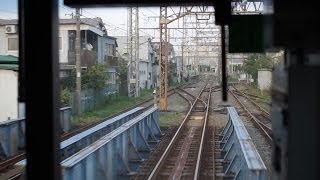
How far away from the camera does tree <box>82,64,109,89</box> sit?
23469 millimetres

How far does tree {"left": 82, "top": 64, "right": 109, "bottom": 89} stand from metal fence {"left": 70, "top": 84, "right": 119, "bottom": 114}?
378 millimetres

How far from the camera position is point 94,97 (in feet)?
77.3

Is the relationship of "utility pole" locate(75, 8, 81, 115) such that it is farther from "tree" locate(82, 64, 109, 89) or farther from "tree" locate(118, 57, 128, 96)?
"tree" locate(118, 57, 128, 96)

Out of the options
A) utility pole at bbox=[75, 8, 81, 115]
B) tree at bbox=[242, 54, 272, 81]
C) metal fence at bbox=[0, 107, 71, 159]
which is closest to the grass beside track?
utility pole at bbox=[75, 8, 81, 115]

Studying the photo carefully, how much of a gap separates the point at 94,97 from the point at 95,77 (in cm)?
105

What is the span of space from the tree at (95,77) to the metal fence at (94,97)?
38 centimetres

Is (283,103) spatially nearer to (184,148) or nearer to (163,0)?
(163,0)

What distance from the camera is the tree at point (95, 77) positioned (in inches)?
924

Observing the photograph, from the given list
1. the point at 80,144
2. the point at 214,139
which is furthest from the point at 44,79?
the point at 214,139

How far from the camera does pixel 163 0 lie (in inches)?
98.3

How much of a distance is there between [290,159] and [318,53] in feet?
1.24

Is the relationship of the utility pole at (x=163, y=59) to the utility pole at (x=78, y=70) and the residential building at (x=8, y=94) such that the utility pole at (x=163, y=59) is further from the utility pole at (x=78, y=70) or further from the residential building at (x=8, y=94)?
the residential building at (x=8, y=94)

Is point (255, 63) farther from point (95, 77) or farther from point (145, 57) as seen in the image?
point (145, 57)

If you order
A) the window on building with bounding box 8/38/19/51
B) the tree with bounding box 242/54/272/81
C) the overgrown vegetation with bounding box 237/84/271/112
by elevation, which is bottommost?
the overgrown vegetation with bounding box 237/84/271/112
